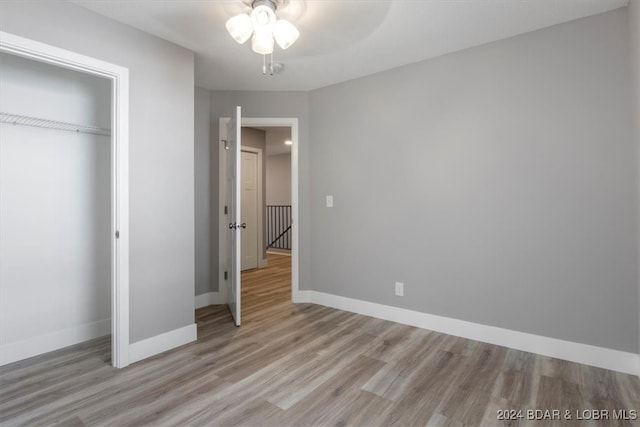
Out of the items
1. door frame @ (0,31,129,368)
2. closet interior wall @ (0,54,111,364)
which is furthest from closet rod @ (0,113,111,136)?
door frame @ (0,31,129,368)

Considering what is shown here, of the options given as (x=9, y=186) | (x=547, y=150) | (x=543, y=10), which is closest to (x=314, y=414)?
(x=547, y=150)

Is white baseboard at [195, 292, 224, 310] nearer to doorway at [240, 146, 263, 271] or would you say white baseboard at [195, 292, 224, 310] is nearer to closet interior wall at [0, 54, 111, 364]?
closet interior wall at [0, 54, 111, 364]

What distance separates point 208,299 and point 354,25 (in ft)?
10.5

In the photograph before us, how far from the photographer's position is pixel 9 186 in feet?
7.97

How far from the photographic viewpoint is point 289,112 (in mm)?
3840

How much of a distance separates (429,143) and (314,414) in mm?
2369

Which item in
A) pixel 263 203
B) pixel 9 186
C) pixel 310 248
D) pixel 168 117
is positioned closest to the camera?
pixel 9 186

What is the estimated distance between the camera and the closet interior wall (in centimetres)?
243

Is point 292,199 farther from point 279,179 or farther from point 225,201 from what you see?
point 279,179

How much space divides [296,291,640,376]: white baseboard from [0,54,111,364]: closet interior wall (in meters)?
2.38

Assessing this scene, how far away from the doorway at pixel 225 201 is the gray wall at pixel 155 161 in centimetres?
108

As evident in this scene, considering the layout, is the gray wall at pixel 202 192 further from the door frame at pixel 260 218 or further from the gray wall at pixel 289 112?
the door frame at pixel 260 218

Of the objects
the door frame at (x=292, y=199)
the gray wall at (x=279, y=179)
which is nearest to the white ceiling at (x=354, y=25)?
the door frame at (x=292, y=199)

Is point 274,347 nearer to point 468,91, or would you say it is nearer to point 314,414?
point 314,414
